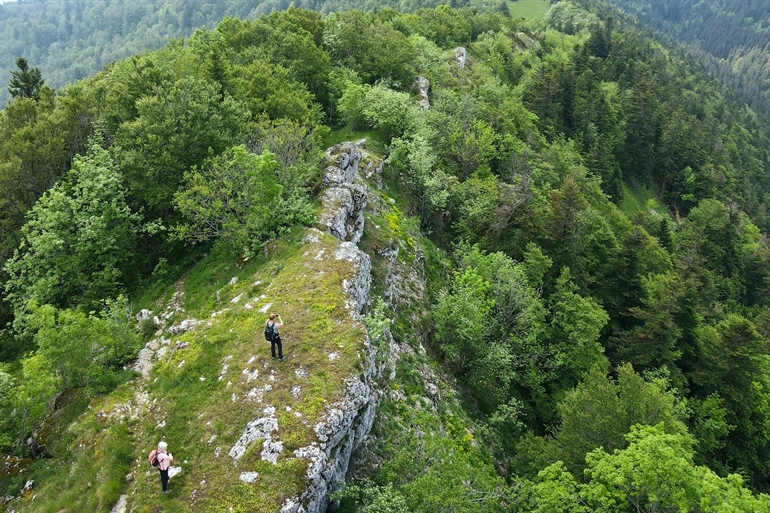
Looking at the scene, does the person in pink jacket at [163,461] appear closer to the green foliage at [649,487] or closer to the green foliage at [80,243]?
the green foliage at [80,243]

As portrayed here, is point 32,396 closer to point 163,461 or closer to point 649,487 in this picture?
point 163,461

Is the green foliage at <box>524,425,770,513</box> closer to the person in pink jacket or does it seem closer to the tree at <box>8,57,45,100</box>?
the person in pink jacket

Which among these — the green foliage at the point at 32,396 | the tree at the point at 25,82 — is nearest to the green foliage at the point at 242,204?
the green foliage at the point at 32,396

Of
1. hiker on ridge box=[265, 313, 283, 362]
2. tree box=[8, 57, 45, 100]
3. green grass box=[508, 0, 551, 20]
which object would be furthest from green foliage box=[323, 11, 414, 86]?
green grass box=[508, 0, 551, 20]

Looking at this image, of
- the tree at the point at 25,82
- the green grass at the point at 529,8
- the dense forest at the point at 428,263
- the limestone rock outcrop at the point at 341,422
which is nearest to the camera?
the limestone rock outcrop at the point at 341,422

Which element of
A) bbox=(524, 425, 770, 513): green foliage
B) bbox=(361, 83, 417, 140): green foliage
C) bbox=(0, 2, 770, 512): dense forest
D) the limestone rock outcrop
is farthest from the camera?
bbox=(361, 83, 417, 140): green foliage

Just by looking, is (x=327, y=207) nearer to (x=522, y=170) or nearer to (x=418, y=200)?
(x=418, y=200)
